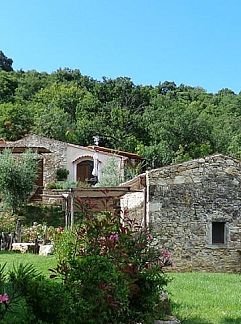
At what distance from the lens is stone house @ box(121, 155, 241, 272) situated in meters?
15.9

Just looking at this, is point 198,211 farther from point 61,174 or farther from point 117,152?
point 117,152

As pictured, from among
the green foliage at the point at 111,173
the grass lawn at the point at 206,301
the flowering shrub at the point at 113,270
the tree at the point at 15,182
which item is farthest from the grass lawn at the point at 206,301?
the green foliage at the point at 111,173

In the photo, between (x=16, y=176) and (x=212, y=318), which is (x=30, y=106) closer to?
(x=16, y=176)

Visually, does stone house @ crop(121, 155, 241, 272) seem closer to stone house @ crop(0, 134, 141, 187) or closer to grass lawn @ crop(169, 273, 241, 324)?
grass lawn @ crop(169, 273, 241, 324)

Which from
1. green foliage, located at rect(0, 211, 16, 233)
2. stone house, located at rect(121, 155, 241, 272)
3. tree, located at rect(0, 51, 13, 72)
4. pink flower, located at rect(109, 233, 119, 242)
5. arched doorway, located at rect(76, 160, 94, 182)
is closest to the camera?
pink flower, located at rect(109, 233, 119, 242)

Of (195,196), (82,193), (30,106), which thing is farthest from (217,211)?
(30,106)

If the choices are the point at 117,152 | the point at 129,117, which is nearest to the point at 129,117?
the point at 129,117

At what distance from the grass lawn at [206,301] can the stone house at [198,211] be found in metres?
3.72

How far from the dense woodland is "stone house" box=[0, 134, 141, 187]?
7.49 meters

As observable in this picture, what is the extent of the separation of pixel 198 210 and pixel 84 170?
17316mm

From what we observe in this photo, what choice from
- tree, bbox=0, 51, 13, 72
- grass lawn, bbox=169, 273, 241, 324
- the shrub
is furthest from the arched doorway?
tree, bbox=0, 51, 13, 72

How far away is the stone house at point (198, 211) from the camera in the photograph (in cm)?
1588

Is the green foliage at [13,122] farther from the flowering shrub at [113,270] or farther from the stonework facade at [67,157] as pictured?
the flowering shrub at [113,270]

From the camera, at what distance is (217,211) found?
16141mm
